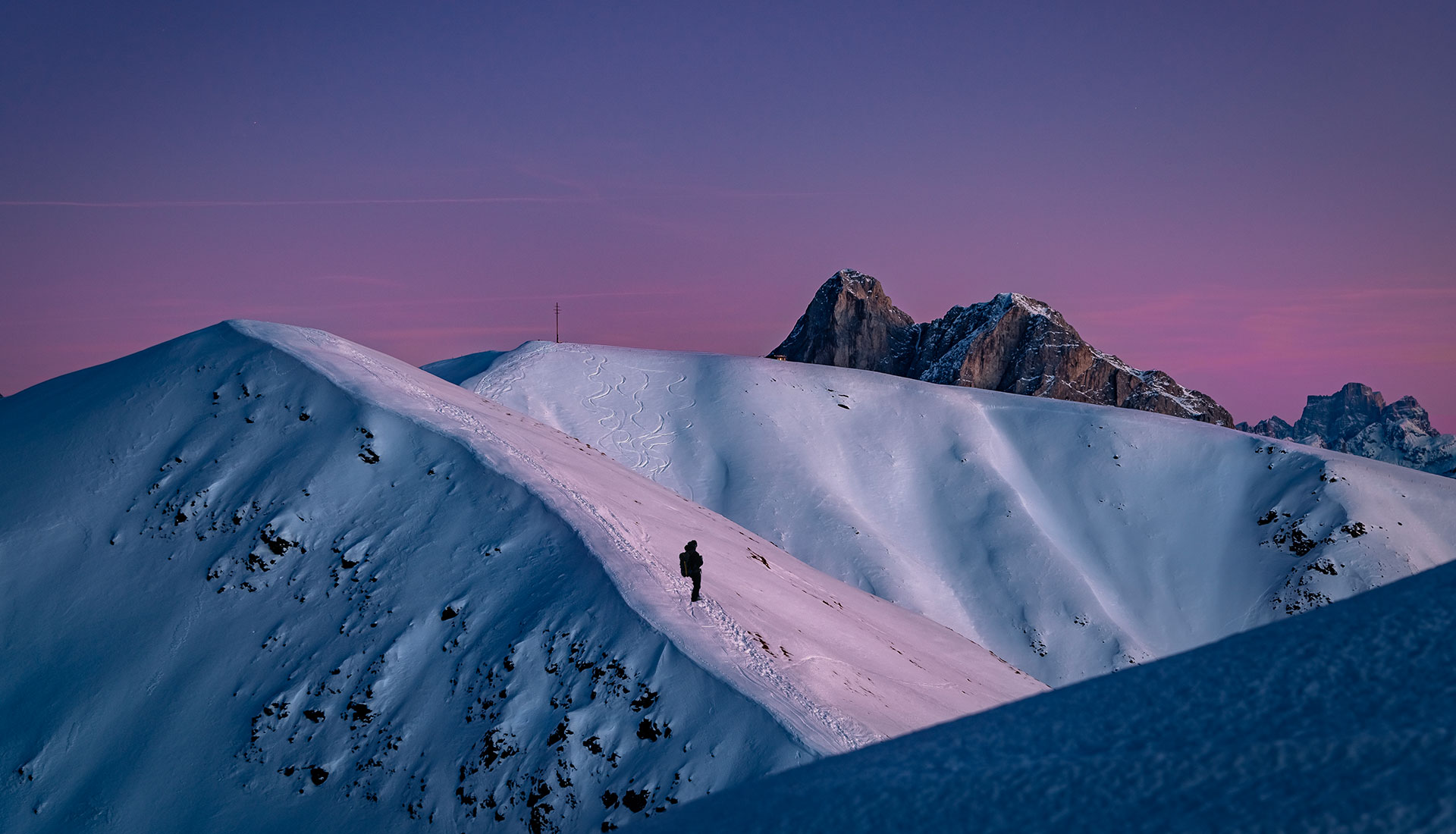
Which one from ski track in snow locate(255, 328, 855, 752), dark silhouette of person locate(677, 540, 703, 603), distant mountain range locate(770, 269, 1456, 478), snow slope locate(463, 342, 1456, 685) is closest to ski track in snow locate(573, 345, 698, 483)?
snow slope locate(463, 342, 1456, 685)

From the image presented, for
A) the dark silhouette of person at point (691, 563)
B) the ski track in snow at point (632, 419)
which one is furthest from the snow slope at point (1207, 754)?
the ski track in snow at point (632, 419)

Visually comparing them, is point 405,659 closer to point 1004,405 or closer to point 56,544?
point 56,544

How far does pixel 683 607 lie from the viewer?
20.4 meters

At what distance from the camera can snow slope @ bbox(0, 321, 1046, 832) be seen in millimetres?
17297

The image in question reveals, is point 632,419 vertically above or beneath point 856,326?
above

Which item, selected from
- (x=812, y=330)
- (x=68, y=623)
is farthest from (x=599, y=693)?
(x=812, y=330)

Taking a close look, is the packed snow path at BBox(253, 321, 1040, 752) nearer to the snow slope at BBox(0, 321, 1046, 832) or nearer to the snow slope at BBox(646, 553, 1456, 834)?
the snow slope at BBox(0, 321, 1046, 832)

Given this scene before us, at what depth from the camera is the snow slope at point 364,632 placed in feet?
56.7

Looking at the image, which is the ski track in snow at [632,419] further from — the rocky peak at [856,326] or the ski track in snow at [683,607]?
the rocky peak at [856,326]

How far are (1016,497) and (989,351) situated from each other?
302 ft

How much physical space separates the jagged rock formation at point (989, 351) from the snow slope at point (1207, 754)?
420ft

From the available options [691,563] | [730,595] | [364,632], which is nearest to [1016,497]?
[730,595]

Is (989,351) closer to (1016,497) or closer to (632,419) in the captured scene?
(1016,497)

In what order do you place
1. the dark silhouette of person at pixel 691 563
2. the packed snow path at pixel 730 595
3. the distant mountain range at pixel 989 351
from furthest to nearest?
the distant mountain range at pixel 989 351
the dark silhouette of person at pixel 691 563
the packed snow path at pixel 730 595
